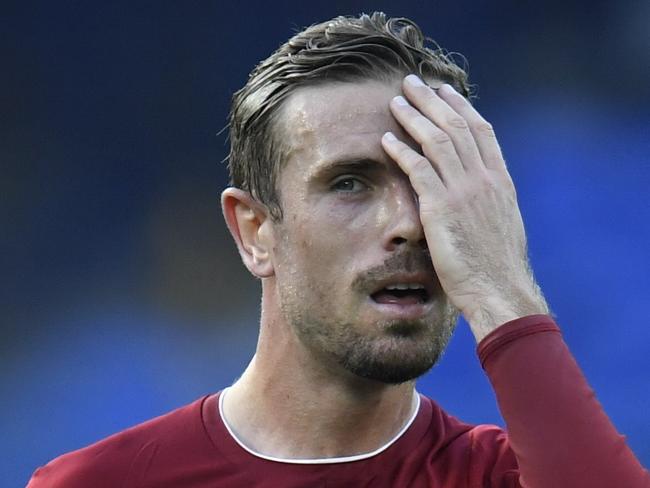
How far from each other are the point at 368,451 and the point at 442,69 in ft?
2.72

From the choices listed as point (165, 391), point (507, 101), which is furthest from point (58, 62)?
point (507, 101)

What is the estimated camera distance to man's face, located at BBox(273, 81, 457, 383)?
1.87m

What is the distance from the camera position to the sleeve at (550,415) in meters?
1.63

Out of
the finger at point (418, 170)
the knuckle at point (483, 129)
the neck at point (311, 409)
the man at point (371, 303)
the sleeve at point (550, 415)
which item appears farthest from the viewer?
the neck at point (311, 409)

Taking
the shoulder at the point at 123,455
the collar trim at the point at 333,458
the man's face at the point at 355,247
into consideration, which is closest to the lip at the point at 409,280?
the man's face at the point at 355,247

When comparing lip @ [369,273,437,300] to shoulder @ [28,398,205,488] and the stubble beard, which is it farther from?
shoulder @ [28,398,205,488]

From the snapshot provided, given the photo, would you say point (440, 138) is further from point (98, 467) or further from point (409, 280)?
point (98, 467)

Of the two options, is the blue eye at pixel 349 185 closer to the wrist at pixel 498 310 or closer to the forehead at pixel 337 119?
the forehead at pixel 337 119

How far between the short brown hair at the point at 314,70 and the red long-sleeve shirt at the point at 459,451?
526mm

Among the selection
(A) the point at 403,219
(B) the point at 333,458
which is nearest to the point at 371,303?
(A) the point at 403,219

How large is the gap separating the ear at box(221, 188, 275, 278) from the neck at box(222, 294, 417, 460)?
5.5 inches

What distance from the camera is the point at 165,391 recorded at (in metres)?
5.34

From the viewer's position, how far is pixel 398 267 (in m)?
1.86

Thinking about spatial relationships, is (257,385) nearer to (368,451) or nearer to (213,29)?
(368,451)
